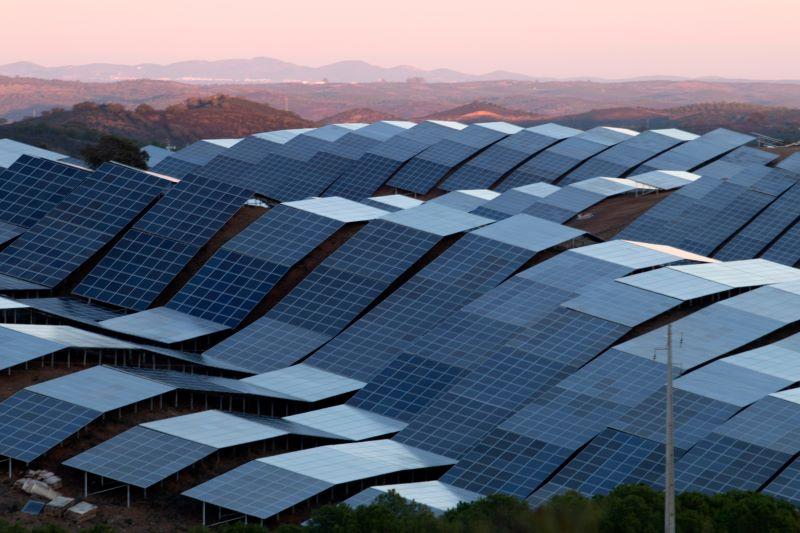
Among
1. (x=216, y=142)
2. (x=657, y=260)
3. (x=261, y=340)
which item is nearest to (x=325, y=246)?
(x=261, y=340)

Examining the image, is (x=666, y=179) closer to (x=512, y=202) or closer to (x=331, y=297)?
(x=512, y=202)

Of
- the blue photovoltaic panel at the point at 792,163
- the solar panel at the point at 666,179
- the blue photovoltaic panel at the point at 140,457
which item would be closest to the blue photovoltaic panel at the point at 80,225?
the blue photovoltaic panel at the point at 140,457

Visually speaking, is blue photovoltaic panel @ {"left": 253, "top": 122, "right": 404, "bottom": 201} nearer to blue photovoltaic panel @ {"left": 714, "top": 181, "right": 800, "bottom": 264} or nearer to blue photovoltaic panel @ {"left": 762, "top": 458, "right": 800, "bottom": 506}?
blue photovoltaic panel @ {"left": 714, "top": 181, "right": 800, "bottom": 264}

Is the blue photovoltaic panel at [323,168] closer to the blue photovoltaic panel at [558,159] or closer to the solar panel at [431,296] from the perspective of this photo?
the blue photovoltaic panel at [558,159]

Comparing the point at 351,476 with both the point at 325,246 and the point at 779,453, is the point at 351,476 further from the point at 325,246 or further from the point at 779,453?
the point at 325,246

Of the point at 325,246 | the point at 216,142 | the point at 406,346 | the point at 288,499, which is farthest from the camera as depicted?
the point at 216,142

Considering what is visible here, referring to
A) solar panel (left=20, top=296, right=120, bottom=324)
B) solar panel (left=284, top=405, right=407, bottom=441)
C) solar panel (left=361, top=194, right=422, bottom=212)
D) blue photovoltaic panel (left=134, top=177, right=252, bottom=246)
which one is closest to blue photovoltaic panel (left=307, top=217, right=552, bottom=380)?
solar panel (left=284, top=405, right=407, bottom=441)

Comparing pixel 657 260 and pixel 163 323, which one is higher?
pixel 657 260

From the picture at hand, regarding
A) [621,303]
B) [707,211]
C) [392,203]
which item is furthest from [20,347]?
[707,211]
